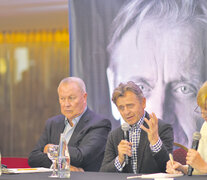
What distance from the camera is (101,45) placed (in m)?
5.34

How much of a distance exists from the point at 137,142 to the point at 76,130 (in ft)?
2.50

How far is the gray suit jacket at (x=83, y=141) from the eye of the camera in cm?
387

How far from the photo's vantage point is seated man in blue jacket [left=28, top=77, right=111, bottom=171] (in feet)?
13.0

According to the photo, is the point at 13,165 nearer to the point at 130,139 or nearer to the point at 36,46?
the point at 36,46

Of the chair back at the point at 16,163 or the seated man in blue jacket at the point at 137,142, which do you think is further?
the chair back at the point at 16,163

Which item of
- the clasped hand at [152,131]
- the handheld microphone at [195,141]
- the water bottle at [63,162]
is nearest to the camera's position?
the handheld microphone at [195,141]

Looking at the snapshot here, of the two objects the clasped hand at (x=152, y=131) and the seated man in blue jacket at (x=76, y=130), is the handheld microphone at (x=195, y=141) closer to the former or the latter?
the clasped hand at (x=152, y=131)

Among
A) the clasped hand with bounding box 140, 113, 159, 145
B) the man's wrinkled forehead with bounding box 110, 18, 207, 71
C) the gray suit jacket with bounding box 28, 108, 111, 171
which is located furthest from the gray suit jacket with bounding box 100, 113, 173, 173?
the man's wrinkled forehead with bounding box 110, 18, 207, 71

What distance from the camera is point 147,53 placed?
5.16 m

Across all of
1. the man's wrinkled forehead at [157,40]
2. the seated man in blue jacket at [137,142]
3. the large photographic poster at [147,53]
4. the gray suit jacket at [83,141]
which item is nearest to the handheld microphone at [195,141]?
the seated man in blue jacket at [137,142]

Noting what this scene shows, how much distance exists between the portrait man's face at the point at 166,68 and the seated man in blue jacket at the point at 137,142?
147 centimetres

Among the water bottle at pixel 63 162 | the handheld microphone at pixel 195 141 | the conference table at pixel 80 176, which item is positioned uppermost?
the handheld microphone at pixel 195 141

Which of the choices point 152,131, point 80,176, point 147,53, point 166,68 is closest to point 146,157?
point 152,131

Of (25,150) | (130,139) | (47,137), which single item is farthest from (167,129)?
(25,150)
